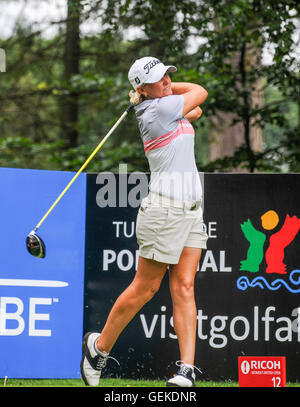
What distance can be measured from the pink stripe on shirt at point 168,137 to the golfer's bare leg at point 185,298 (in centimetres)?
68

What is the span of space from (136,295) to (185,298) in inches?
12.5

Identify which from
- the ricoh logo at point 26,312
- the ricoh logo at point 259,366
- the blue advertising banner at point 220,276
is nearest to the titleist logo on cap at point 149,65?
the blue advertising banner at point 220,276

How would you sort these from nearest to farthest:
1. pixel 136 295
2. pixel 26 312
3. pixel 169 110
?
1. pixel 169 110
2. pixel 136 295
3. pixel 26 312

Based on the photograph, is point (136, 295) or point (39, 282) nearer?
point (136, 295)

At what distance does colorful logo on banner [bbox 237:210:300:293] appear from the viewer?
4977mm

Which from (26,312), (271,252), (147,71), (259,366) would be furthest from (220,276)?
(147,71)

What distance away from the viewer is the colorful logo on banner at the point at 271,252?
16.3 feet

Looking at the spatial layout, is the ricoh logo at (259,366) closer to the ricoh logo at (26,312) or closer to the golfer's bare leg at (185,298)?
the golfer's bare leg at (185,298)

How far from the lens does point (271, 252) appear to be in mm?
5008

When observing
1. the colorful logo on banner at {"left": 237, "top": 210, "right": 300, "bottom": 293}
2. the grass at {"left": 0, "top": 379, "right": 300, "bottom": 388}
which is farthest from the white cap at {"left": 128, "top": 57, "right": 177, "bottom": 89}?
the grass at {"left": 0, "top": 379, "right": 300, "bottom": 388}

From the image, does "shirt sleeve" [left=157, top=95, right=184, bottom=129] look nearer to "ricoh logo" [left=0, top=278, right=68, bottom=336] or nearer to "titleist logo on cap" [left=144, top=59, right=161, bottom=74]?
"titleist logo on cap" [left=144, top=59, right=161, bottom=74]

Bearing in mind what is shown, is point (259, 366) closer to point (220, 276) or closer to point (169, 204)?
point (220, 276)
